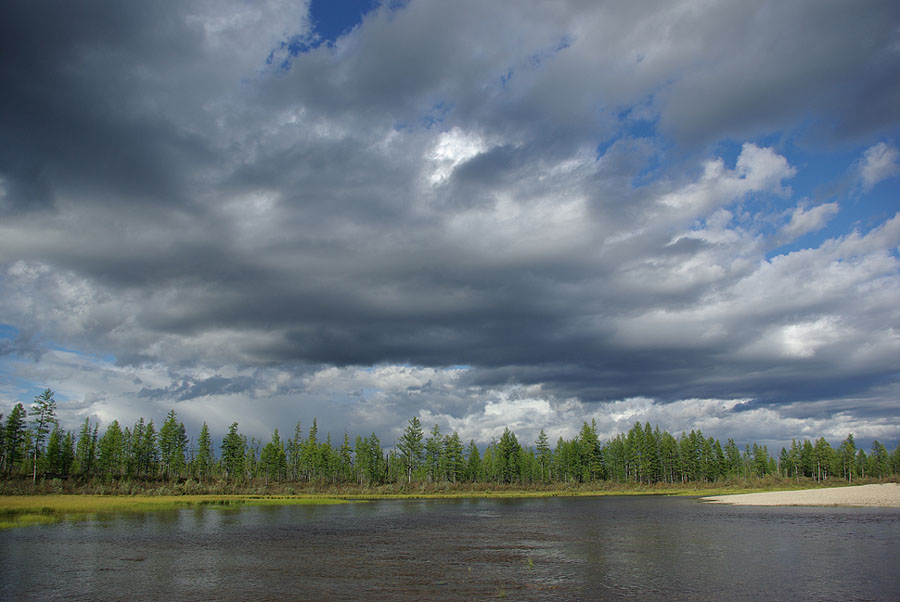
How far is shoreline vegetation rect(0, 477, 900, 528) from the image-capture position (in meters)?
68.3

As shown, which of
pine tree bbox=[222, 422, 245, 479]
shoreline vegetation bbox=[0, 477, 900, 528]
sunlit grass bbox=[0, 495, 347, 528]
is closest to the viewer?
sunlit grass bbox=[0, 495, 347, 528]

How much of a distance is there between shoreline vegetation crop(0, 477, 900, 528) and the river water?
1863cm

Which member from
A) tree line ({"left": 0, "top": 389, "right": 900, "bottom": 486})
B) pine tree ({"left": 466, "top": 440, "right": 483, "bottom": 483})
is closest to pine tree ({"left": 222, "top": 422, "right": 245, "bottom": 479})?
tree line ({"left": 0, "top": 389, "right": 900, "bottom": 486})

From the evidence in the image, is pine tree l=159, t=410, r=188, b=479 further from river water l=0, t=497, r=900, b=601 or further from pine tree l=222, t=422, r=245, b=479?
river water l=0, t=497, r=900, b=601

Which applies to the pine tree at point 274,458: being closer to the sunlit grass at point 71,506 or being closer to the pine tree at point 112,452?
the pine tree at point 112,452

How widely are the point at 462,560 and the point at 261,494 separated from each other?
312 ft

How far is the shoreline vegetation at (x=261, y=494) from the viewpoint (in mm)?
68312

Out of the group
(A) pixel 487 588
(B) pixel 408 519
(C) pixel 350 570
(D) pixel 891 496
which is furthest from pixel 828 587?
(D) pixel 891 496

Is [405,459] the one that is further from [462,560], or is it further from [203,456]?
[462,560]

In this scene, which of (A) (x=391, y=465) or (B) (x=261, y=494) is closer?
(B) (x=261, y=494)

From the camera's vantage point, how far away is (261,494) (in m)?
116

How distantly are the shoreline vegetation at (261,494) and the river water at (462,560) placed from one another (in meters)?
18.6

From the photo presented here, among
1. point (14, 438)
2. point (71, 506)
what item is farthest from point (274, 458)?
point (71, 506)

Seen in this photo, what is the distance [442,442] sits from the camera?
15550 centimetres
